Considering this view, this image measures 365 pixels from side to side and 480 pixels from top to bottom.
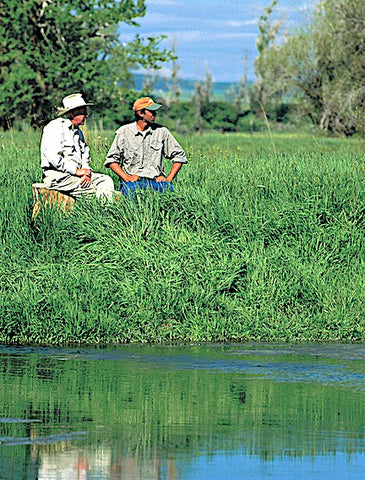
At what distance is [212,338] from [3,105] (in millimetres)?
33173

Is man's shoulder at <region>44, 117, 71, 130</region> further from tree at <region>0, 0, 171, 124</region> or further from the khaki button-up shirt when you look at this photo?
tree at <region>0, 0, 171, 124</region>

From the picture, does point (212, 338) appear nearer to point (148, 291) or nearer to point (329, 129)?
point (148, 291)

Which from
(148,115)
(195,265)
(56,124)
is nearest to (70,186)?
(56,124)

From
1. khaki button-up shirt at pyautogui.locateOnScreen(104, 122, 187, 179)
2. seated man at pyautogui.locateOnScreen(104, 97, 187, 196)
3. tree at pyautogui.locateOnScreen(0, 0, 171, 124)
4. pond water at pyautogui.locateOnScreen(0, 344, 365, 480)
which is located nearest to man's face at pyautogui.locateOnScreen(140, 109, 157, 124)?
seated man at pyautogui.locateOnScreen(104, 97, 187, 196)

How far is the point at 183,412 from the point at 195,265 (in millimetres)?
4295

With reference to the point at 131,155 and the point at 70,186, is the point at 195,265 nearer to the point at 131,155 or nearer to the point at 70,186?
the point at 70,186

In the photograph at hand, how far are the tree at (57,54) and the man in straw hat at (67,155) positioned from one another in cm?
2973

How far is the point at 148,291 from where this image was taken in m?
11.2

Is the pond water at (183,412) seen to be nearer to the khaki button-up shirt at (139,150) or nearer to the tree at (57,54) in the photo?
the khaki button-up shirt at (139,150)

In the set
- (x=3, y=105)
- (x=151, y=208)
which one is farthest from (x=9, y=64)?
(x=151, y=208)

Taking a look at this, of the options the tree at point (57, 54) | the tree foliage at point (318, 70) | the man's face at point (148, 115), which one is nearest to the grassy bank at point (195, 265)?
the man's face at point (148, 115)

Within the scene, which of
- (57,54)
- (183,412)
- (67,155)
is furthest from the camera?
(57,54)

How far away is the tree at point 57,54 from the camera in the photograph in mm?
42688

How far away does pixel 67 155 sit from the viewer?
42.1 feet
